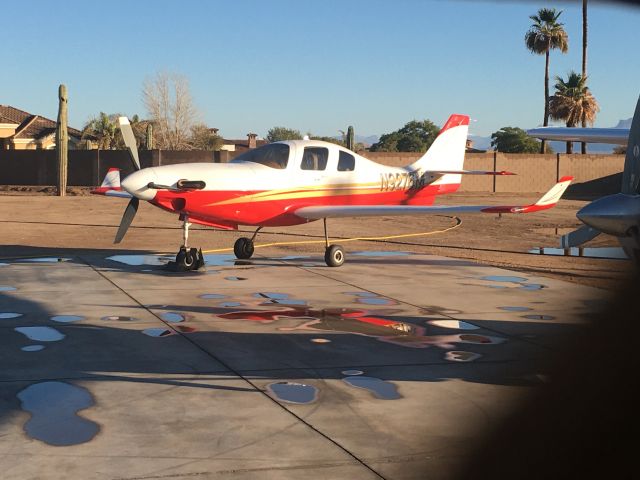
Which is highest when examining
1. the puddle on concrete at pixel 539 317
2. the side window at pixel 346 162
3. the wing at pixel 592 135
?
the wing at pixel 592 135

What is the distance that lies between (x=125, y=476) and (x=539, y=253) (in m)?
14.9

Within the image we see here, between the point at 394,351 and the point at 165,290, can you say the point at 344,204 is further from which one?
the point at 394,351

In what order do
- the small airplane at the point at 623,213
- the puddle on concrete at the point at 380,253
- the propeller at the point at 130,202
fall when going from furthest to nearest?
the puddle on concrete at the point at 380,253, the propeller at the point at 130,202, the small airplane at the point at 623,213

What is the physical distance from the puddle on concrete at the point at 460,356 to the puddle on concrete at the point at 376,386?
114 cm

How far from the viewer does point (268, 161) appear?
1603 centimetres

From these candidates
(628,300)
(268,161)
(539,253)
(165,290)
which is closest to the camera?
(628,300)

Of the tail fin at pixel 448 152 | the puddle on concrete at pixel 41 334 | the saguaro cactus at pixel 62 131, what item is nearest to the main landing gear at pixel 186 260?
the puddle on concrete at pixel 41 334

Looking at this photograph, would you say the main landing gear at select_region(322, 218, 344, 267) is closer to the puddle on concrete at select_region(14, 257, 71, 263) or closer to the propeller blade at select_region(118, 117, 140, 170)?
the propeller blade at select_region(118, 117, 140, 170)

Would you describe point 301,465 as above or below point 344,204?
below

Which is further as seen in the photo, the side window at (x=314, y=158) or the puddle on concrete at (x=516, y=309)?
the side window at (x=314, y=158)

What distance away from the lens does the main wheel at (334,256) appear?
619 inches

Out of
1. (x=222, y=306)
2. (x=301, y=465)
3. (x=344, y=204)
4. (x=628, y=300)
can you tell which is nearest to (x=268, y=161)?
(x=344, y=204)

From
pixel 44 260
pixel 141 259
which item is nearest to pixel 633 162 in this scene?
pixel 141 259

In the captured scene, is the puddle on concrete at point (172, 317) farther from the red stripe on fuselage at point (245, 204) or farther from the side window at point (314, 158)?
the side window at point (314, 158)
